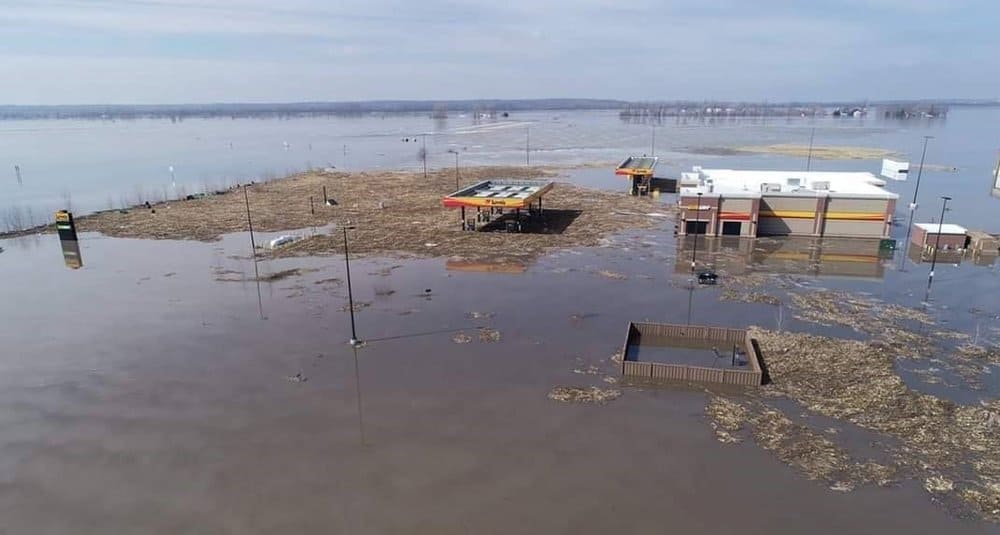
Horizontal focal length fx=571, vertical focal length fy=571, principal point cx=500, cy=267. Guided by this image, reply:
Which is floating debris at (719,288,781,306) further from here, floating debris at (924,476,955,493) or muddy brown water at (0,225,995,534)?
floating debris at (924,476,955,493)

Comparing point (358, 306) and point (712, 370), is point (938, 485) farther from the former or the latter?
point (358, 306)

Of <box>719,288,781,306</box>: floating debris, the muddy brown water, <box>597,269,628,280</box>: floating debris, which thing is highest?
<box>597,269,628,280</box>: floating debris

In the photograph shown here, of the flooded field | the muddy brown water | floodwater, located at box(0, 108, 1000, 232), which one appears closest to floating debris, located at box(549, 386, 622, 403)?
the flooded field

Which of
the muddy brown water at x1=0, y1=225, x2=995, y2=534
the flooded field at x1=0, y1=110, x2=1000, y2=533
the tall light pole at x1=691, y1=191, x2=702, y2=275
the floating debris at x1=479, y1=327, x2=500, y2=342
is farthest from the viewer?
the tall light pole at x1=691, y1=191, x2=702, y2=275

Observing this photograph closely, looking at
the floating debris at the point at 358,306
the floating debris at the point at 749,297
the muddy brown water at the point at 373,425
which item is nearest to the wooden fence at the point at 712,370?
the muddy brown water at the point at 373,425

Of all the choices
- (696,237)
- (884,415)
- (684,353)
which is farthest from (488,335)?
(696,237)
